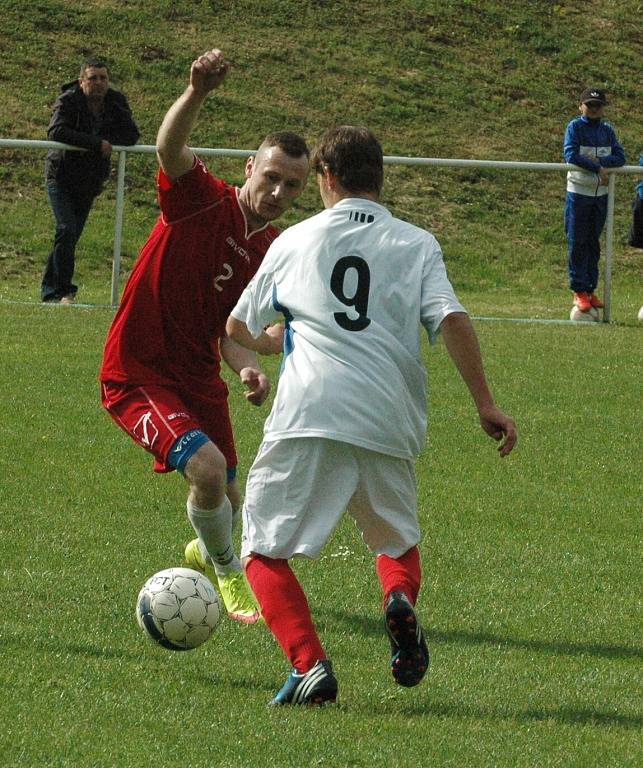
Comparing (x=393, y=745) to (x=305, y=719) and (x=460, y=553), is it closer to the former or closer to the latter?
(x=305, y=719)

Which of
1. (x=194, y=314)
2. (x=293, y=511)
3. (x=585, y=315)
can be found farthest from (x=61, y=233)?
(x=293, y=511)

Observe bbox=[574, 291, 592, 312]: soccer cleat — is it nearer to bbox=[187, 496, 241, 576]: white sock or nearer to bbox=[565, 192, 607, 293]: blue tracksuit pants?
bbox=[565, 192, 607, 293]: blue tracksuit pants

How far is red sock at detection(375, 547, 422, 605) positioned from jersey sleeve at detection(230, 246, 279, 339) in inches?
35.3

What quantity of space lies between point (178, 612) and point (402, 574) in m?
0.81

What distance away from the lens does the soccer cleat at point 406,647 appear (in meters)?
4.57

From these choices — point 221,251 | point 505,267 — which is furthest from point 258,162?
point 505,267

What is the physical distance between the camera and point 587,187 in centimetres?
1559

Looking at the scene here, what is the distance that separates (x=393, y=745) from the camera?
170 inches

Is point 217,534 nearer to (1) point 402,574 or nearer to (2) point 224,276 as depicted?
(2) point 224,276

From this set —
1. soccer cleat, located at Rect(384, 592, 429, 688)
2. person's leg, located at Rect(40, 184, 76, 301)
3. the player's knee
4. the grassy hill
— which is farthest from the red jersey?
the grassy hill

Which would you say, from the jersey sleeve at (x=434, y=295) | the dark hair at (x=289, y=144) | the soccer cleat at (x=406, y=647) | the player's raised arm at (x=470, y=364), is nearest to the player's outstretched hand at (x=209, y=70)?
the dark hair at (x=289, y=144)

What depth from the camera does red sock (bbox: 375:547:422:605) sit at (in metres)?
4.79

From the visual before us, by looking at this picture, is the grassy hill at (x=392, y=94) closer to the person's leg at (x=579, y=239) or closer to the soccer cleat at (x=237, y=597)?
the person's leg at (x=579, y=239)

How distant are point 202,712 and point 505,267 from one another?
1563 cm
